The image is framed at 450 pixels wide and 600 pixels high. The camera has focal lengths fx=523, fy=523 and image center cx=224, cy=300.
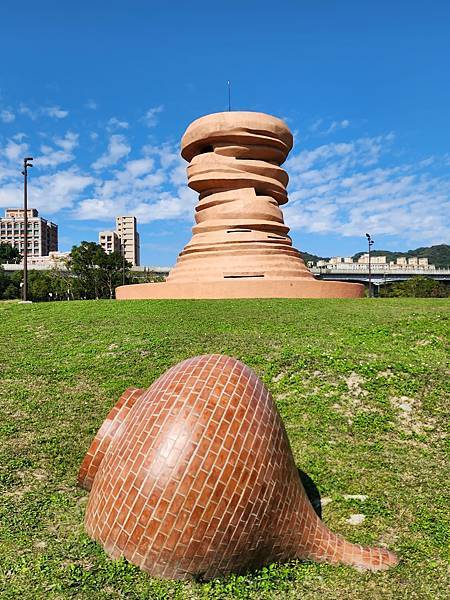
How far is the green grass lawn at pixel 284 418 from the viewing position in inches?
159

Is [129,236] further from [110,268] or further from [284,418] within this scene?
[284,418]

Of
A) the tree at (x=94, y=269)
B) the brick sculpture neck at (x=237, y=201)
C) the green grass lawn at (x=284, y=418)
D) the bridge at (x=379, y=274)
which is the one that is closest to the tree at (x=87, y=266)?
the tree at (x=94, y=269)

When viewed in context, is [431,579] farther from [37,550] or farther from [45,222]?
[45,222]

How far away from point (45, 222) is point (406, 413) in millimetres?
108347

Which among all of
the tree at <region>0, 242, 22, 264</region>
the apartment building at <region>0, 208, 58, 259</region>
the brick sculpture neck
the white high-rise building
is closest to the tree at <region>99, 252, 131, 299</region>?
the brick sculpture neck

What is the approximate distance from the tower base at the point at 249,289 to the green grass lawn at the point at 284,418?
4.07 meters

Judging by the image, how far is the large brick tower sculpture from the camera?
19.3 metres

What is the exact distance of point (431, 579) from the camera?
13.6 ft

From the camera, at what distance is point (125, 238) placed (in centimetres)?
11994

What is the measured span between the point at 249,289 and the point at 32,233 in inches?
3843

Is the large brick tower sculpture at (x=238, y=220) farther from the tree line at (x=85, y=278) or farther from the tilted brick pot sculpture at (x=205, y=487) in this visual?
the tree line at (x=85, y=278)

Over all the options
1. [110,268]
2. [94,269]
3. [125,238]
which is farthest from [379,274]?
[125,238]

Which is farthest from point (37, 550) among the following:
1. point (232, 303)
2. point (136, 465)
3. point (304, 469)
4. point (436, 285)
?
point (436, 285)

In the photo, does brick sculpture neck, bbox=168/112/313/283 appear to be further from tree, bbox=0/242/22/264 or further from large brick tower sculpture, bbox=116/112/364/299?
tree, bbox=0/242/22/264
